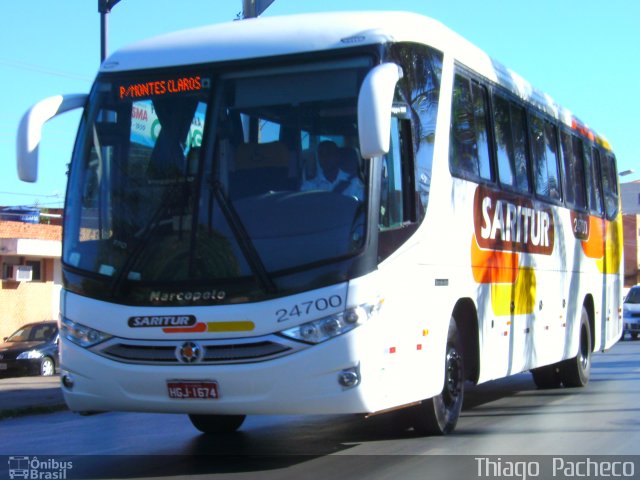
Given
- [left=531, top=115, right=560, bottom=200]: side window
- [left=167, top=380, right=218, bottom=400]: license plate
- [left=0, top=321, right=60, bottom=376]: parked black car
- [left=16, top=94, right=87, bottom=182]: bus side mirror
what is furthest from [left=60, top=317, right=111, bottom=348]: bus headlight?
[left=0, top=321, right=60, bottom=376]: parked black car

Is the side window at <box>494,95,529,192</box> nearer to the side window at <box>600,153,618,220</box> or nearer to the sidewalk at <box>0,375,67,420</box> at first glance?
Answer: the side window at <box>600,153,618,220</box>

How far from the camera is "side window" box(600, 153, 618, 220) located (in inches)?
669

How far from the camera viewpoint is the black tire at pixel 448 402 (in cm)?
935

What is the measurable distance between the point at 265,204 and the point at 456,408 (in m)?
3.29

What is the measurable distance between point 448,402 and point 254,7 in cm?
848

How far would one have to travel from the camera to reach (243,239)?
7750 millimetres

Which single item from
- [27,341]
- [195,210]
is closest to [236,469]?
[195,210]

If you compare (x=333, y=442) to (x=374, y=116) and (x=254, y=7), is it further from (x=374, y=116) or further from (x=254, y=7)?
(x=254, y=7)

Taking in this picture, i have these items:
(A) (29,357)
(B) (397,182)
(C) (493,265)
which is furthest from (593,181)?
(A) (29,357)

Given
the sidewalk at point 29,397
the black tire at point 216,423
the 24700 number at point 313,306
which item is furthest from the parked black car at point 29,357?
the 24700 number at point 313,306

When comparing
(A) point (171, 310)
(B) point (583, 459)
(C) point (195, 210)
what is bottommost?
(B) point (583, 459)

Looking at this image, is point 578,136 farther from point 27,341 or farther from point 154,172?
point 27,341

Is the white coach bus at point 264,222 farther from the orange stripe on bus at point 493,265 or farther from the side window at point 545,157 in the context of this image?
the side window at point 545,157

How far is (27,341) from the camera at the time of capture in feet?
84.5
